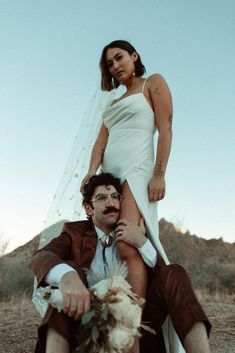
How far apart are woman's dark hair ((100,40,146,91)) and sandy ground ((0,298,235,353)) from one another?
2.90m

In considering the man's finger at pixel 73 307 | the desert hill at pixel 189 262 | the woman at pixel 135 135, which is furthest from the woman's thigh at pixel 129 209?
the desert hill at pixel 189 262

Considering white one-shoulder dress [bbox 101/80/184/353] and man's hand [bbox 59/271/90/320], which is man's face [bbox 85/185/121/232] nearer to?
white one-shoulder dress [bbox 101/80/184/353]

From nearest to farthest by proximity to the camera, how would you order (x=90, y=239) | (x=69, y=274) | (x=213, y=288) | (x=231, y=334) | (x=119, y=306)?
(x=119, y=306) < (x=69, y=274) < (x=90, y=239) < (x=231, y=334) < (x=213, y=288)

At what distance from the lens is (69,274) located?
246 centimetres

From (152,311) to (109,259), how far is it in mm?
390

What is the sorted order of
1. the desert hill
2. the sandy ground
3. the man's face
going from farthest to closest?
the desert hill → the sandy ground → the man's face

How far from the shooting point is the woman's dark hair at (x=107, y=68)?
3.55m

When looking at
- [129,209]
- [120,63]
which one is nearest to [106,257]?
[129,209]

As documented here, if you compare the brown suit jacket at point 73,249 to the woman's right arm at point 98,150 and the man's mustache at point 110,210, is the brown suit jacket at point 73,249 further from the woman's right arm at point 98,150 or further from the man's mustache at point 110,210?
the woman's right arm at point 98,150

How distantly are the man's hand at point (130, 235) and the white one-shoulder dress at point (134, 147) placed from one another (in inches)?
10.6

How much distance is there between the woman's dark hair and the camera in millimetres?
3549

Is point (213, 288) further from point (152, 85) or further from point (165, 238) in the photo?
point (152, 85)

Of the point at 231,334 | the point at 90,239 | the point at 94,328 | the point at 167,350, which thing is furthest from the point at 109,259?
the point at 231,334

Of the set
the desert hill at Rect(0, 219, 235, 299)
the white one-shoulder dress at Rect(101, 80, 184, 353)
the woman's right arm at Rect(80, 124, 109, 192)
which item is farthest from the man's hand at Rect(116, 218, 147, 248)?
the desert hill at Rect(0, 219, 235, 299)
